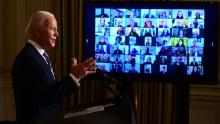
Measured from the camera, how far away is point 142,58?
131 inches

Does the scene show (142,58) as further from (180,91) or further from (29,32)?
(29,32)

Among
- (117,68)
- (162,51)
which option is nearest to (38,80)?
(117,68)

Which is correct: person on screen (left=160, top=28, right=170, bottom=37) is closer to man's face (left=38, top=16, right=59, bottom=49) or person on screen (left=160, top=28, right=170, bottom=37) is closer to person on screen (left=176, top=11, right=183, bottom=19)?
person on screen (left=176, top=11, right=183, bottom=19)

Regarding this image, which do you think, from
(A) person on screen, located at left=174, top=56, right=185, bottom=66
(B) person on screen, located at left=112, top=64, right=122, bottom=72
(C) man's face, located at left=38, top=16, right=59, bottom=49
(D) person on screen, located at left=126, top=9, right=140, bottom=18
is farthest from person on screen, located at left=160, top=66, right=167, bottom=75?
(C) man's face, located at left=38, top=16, right=59, bottom=49

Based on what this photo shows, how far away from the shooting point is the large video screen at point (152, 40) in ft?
10.6

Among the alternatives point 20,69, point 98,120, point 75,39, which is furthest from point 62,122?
point 75,39

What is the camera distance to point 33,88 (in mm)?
2316

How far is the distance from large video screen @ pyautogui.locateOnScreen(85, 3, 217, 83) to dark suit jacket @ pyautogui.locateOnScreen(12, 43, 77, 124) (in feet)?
3.48

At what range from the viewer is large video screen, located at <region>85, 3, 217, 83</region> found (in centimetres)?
322

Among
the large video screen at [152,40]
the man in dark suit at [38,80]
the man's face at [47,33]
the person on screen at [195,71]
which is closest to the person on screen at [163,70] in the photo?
the large video screen at [152,40]

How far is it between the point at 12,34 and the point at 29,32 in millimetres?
2077

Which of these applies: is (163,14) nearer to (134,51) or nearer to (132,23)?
(132,23)

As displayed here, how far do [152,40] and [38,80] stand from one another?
1245mm

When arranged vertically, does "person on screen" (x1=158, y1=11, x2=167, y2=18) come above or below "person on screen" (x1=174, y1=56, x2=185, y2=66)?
above
